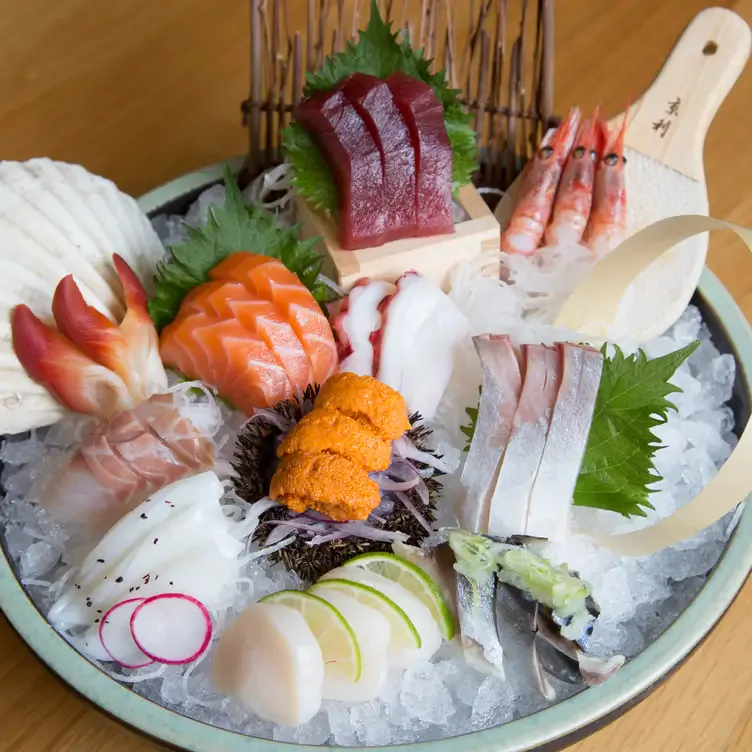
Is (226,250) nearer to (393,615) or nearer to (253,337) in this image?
(253,337)

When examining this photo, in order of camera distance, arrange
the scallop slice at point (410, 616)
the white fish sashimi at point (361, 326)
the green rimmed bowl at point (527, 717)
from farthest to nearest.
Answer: the white fish sashimi at point (361, 326) < the scallop slice at point (410, 616) < the green rimmed bowl at point (527, 717)

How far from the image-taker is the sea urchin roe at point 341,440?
1453mm

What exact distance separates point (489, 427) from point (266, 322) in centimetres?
49

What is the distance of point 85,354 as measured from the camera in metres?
1.71

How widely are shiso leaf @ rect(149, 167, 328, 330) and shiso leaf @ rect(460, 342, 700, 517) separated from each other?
1.78 ft

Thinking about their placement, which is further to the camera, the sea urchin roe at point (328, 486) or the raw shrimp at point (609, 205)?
the raw shrimp at point (609, 205)

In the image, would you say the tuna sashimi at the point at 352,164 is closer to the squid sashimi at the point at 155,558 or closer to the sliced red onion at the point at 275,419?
the sliced red onion at the point at 275,419

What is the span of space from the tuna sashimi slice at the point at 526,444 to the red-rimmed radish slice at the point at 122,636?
2.04 ft

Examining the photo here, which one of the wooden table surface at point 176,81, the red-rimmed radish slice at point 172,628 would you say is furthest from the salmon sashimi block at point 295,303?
the wooden table surface at point 176,81

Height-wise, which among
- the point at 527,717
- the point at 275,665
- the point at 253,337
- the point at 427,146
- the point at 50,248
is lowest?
the point at 527,717

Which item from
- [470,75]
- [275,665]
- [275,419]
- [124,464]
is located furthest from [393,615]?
[470,75]

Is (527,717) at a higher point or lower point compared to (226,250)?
lower

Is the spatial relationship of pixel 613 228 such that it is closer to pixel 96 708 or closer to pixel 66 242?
pixel 66 242

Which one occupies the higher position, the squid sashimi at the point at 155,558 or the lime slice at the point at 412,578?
the squid sashimi at the point at 155,558
